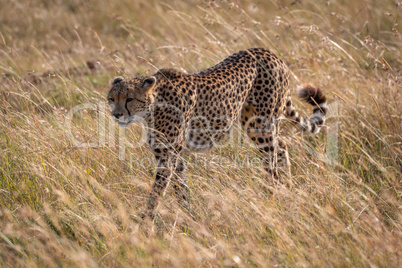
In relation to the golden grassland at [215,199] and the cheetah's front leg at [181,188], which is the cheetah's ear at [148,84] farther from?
the cheetah's front leg at [181,188]

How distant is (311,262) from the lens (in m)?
2.56

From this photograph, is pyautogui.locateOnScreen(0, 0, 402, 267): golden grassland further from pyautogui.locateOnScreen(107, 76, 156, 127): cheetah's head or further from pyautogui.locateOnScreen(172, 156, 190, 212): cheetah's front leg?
pyautogui.locateOnScreen(107, 76, 156, 127): cheetah's head

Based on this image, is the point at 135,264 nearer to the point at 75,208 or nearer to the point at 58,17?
the point at 75,208

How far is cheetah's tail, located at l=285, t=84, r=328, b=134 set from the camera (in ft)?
12.5

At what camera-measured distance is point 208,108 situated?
11.9 ft

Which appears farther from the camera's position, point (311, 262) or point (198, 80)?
point (198, 80)

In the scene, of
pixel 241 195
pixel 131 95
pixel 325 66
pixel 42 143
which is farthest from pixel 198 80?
pixel 325 66

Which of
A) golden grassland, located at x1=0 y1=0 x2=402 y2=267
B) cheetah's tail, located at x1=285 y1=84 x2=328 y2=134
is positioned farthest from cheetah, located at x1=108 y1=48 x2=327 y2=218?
golden grassland, located at x1=0 y1=0 x2=402 y2=267

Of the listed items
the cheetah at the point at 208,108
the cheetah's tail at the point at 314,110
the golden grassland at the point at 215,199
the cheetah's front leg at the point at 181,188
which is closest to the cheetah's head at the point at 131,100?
the cheetah at the point at 208,108

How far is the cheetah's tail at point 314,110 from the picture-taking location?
3.82 m

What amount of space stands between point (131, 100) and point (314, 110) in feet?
5.47

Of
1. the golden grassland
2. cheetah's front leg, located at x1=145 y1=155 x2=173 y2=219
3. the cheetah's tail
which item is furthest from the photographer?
the cheetah's tail

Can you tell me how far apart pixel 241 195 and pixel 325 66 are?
2.91 m

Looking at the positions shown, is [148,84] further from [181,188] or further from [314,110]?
[314,110]
